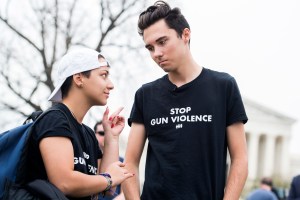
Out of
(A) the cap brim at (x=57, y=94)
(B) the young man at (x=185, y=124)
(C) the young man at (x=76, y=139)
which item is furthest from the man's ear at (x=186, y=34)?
(A) the cap brim at (x=57, y=94)

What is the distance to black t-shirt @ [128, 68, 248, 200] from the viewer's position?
14.1 ft

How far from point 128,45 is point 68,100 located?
16.8m

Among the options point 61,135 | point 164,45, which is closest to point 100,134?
point 164,45

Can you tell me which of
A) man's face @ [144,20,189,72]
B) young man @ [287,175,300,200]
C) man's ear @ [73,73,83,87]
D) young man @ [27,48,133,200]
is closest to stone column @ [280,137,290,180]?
young man @ [287,175,300,200]

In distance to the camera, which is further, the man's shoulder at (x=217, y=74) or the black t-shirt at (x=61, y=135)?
the man's shoulder at (x=217, y=74)

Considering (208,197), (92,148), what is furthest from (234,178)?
(92,148)

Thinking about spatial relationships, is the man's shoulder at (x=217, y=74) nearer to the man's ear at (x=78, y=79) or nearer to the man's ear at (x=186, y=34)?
the man's ear at (x=186, y=34)

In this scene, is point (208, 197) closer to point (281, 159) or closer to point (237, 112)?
point (237, 112)

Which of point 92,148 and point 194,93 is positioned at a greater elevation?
point 194,93

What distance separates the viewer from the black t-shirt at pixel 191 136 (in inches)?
169

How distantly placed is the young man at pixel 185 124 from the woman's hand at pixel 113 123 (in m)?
0.17

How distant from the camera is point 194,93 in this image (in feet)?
14.6

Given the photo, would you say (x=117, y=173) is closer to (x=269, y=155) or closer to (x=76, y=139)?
(x=76, y=139)

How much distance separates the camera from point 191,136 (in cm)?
434
